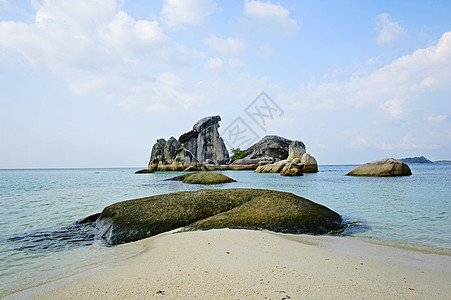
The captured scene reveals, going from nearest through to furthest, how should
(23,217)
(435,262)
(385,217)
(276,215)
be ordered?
(435,262) < (276,215) < (385,217) < (23,217)

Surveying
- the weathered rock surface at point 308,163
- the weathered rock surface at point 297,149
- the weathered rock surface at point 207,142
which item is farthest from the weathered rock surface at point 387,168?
the weathered rock surface at point 207,142

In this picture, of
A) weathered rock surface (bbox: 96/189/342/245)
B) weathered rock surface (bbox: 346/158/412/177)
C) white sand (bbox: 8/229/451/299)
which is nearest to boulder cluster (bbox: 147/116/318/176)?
weathered rock surface (bbox: 346/158/412/177)

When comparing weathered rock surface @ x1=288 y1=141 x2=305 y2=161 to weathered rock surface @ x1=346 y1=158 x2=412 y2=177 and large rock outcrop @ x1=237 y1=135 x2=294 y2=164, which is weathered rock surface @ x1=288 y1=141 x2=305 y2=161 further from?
large rock outcrop @ x1=237 y1=135 x2=294 y2=164

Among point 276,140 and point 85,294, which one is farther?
point 276,140

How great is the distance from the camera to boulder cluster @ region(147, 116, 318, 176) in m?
42.8

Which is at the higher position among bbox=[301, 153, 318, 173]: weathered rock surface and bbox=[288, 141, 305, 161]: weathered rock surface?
bbox=[288, 141, 305, 161]: weathered rock surface

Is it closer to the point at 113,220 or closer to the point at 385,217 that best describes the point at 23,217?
the point at 113,220

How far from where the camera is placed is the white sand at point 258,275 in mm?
2178

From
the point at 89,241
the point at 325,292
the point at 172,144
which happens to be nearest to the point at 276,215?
the point at 325,292

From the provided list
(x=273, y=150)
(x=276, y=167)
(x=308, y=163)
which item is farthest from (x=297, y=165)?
(x=273, y=150)

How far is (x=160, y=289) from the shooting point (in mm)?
2221

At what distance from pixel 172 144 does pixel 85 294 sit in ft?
173

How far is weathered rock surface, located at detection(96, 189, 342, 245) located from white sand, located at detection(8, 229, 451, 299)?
1.27m

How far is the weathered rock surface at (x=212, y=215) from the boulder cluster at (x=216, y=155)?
27.8 metres
